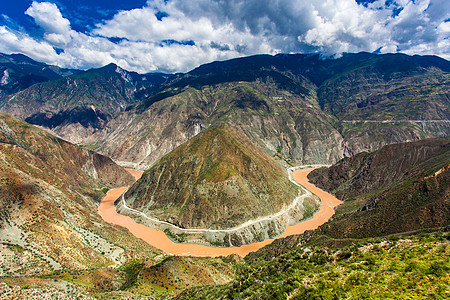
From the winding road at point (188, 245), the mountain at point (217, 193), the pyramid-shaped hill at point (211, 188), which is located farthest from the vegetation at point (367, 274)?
the pyramid-shaped hill at point (211, 188)

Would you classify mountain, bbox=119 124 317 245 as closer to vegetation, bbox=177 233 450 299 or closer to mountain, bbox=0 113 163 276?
mountain, bbox=0 113 163 276

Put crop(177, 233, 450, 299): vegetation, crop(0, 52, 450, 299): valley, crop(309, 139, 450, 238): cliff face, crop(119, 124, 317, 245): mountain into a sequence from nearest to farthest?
crop(177, 233, 450, 299): vegetation → crop(0, 52, 450, 299): valley → crop(309, 139, 450, 238): cliff face → crop(119, 124, 317, 245): mountain

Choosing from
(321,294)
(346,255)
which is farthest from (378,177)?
(321,294)

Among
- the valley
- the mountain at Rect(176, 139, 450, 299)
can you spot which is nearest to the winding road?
the valley

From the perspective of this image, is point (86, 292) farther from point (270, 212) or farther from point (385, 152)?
point (385, 152)

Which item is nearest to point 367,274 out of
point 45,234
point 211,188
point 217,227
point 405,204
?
point 405,204

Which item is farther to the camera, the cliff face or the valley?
the cliff face

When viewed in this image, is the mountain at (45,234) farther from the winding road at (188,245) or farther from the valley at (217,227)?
the winding road at (188,245)

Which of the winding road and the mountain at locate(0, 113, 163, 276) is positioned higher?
the mountain at locate(0, 113, 163, 276)
